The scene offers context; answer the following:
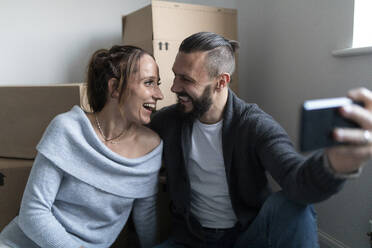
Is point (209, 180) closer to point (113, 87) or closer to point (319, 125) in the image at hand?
point (113, 87)

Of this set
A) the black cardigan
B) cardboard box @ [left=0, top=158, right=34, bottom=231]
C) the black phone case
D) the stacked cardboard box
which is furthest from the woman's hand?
cardboard box @ [left=0, top=158, right=34, bottom=231]

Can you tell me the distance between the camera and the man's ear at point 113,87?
1.04 meters

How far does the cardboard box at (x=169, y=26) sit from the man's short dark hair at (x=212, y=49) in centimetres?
42

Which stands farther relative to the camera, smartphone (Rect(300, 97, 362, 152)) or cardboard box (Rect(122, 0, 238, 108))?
cardboard box (Rect(122, 0, 238, 108))

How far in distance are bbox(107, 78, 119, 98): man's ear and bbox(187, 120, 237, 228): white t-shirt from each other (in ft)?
0.98

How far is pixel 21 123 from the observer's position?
1364 mm

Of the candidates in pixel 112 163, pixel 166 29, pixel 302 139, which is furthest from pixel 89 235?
pixel 166 29

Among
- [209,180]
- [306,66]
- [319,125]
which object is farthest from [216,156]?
[306,66]

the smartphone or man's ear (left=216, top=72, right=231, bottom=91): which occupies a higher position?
man's ear (left=216, top=72, right=231, bottom=91)

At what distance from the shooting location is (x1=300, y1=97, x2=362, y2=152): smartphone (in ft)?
1.87

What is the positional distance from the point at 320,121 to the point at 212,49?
580 mm

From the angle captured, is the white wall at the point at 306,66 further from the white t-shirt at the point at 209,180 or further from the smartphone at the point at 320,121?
the smartphone at the point at 320,121

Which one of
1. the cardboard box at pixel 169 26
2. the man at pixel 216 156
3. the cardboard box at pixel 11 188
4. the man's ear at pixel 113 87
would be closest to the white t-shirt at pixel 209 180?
the man at pixel 216 156

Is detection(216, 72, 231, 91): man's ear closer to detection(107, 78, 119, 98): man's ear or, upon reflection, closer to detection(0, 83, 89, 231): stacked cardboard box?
detection(107, 78, 119, 98): man's ear
